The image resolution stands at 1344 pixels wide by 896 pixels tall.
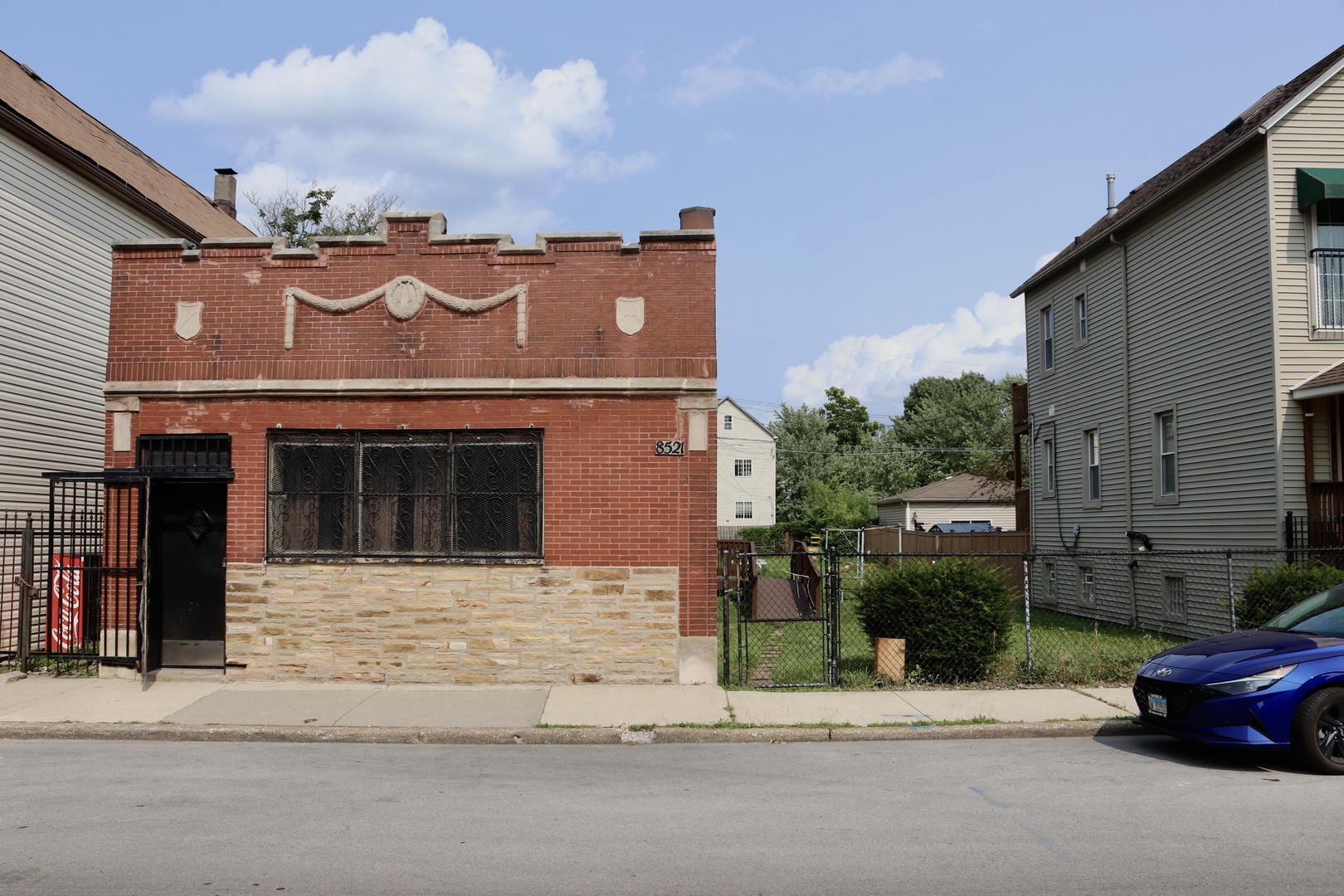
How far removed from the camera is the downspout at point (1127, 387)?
19.9m

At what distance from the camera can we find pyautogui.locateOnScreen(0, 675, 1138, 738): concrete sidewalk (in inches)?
396

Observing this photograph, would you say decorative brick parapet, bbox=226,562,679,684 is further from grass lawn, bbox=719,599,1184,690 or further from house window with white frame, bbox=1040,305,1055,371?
house window with white frame, bbox=1040,305,1055,371

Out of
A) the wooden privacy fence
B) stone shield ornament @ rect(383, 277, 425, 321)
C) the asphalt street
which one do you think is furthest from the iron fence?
the wooden privacy fence

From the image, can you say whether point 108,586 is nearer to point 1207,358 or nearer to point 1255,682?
point 1255,682

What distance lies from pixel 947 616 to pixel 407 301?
7327 mm

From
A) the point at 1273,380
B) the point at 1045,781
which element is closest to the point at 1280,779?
the point at 1045,781

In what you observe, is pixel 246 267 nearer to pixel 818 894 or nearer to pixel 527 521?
pixel 527 521

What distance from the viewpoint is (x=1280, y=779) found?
25.7 ft

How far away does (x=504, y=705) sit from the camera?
10.8 metres

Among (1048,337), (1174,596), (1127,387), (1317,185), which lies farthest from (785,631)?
(1048,337)

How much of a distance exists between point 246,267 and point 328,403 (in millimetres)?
1945

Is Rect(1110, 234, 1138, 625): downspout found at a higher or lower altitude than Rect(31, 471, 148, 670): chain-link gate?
higher

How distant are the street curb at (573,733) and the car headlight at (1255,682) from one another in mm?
1539

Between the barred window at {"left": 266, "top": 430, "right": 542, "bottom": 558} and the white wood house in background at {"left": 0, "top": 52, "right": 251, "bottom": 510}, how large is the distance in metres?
5.52
